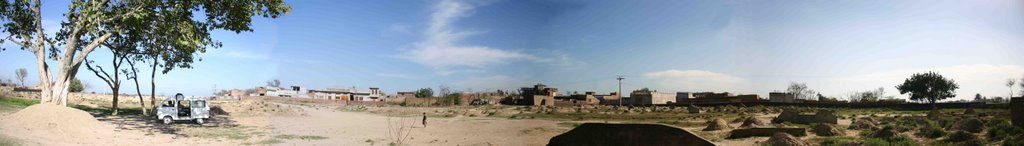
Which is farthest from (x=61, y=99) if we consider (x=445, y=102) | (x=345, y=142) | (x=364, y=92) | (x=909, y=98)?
(x=364, y=92)

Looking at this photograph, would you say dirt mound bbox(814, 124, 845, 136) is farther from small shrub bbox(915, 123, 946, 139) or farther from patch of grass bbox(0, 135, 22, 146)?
patch of grass bbox(0, 135, 22, 146)

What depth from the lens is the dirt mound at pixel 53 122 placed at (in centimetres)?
1428

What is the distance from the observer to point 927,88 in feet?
126

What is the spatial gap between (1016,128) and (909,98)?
95.3ft

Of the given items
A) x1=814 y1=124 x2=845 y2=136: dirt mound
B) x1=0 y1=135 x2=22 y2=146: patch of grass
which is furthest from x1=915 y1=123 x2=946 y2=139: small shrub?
x1=0 y1=135 x2=22 y2=146: patch of grass

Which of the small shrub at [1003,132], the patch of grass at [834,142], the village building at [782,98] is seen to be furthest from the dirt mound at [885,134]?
the village building at [782,98]

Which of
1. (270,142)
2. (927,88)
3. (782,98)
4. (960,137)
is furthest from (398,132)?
(927,88)

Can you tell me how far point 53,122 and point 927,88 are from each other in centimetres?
4447

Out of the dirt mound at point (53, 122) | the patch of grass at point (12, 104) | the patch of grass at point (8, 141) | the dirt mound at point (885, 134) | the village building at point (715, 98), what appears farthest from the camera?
the village building at point (715, 98)

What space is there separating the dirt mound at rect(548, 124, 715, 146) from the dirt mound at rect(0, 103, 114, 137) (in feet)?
44.1

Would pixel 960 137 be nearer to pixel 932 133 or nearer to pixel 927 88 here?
pixel 932 133

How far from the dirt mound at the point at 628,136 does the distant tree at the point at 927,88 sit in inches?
1357

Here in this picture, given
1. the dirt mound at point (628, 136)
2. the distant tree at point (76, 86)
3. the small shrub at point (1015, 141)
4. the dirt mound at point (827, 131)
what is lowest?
the dirt mound at point (827, 131)

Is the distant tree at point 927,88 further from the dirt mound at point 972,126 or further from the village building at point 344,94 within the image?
the village building at point 344,94
